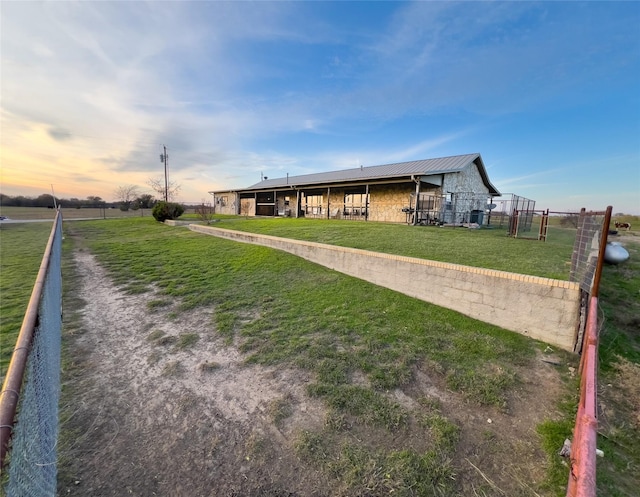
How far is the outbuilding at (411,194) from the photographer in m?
15.7

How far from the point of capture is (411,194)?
51.6ft

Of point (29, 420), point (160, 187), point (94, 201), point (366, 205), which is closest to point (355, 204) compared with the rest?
point (366, 205)

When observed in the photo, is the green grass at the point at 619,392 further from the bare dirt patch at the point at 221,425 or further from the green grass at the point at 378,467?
the green grass at the point at 378,467

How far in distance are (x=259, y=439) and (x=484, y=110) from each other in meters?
20.4

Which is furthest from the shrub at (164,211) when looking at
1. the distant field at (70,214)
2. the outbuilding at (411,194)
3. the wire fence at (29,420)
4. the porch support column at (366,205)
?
the wire fence at (29,420)

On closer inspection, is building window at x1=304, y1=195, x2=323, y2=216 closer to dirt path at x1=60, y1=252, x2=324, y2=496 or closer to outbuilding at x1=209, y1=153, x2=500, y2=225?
outbuilding at x1=209, y1=153, x2=500, y2=225

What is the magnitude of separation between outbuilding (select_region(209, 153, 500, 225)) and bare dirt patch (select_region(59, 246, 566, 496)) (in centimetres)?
1307

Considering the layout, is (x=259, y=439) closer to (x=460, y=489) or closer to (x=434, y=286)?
(x=460, y=489)

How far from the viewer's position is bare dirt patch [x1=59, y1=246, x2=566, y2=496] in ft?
6.85

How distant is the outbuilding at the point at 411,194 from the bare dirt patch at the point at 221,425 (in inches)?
515

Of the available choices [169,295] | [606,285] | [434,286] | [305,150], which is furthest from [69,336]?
[305,150]

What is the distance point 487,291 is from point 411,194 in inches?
458

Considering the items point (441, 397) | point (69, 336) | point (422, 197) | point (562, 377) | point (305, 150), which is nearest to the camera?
point (441, 397)

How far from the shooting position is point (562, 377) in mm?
3586
